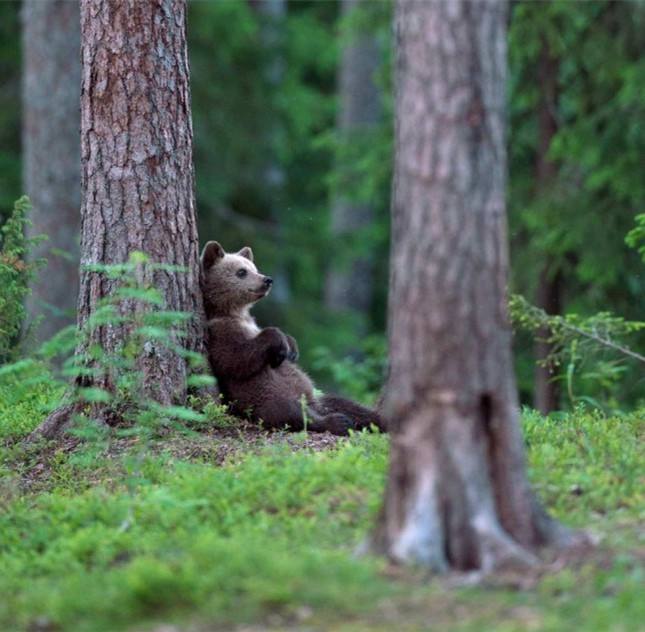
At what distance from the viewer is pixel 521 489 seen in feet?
18.7

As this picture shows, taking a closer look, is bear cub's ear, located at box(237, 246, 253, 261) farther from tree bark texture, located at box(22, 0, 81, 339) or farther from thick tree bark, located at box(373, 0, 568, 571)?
tree bark texture, located at box(22, 0, 81, 339)

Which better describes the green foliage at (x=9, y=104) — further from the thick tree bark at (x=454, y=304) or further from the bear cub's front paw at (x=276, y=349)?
the thick tree bark at (x=454, y=304)

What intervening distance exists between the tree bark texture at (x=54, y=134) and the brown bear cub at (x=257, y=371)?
6280 mm

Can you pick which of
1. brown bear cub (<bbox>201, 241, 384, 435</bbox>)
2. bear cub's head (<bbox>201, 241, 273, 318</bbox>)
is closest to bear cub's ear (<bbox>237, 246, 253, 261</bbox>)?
bear cub's head (<bbox>201, 241, 273, 318</bbox>)

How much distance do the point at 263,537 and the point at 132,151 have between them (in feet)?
→ 10.6

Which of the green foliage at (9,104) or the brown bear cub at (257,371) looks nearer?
the brown bear cub at (257,371)

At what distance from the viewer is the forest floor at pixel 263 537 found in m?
5.19

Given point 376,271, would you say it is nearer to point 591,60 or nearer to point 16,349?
point 591,60

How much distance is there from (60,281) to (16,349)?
5750 mm

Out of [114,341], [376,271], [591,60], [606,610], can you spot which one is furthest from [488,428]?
[376,271]

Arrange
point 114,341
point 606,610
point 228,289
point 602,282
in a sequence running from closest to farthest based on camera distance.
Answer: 1. point 606,610
2. point 114,341
3. point 228,289
4. point 602,282

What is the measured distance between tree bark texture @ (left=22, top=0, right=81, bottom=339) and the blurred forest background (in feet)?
0.13

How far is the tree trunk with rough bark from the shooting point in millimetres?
8391

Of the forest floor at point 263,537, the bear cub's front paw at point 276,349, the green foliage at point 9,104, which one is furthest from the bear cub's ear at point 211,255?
the green foliage at point 9,104
